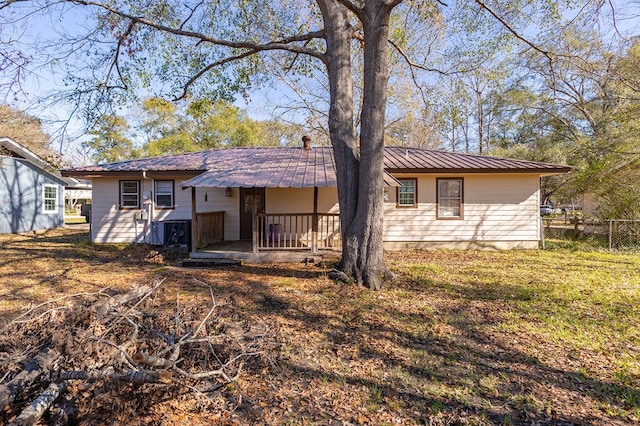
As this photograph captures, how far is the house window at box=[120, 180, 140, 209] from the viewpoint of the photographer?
11734 millimetres

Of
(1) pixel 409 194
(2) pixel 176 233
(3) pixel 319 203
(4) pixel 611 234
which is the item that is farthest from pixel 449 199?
(2) pixel 176 233

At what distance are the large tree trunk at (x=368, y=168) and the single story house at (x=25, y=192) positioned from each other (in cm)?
1406

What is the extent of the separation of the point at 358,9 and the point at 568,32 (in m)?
5.19

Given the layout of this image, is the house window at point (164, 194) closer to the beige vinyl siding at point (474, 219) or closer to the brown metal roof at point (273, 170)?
the brown metal roof at point (273, 170)

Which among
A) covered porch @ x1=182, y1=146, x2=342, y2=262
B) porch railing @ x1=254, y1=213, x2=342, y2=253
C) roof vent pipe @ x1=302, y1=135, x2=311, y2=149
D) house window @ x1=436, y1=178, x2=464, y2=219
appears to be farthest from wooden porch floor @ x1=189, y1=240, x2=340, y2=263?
roof vent pipe @ x1=302, y1=135, x2=311, y2=149

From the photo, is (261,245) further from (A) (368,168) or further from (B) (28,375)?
(B) (28,375)

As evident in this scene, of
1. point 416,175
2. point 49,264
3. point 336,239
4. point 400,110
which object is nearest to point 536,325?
point 336,239

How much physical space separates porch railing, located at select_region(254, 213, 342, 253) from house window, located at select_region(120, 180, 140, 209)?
482 centimetres

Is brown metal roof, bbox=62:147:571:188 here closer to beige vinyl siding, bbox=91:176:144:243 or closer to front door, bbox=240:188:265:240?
beige vinyl siding, bbox=91:176:144:243

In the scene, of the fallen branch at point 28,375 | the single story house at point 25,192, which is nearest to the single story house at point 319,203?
the single story house at point 25,192

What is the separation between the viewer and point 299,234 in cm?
1120

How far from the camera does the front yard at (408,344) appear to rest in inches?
112

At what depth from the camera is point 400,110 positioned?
2106 centimetres

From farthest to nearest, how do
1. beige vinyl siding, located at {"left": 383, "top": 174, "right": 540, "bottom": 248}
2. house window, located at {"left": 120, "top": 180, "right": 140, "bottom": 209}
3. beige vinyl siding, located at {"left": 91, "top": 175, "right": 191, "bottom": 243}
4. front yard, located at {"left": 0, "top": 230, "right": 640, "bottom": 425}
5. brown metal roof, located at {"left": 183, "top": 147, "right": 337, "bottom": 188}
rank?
house window, located at {"left": 120, "top": 180, "right": 140, "bottom": 209} → beige vinyl siding, located at {"left": 91, "top": 175, "right": 191, "bottom": 243} → beige vinyl siding, located at {"left": 383, "top": 174, "right": 540, "bottom": 248} → brown metal roof, located at {"left": 183, "top": 147, "right": 337, "bottom": 188} → front yard, located at {"left": 0, "top": 230, "right": 640, "bottom": 425}
